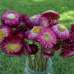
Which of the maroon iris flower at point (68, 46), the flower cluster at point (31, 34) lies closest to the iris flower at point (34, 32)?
the flower cluster at point (31, 34)

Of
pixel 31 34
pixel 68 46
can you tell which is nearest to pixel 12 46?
pixel 31 34

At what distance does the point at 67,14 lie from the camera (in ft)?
11.2

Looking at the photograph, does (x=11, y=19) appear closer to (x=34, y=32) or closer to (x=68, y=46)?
(x=34, y=32)

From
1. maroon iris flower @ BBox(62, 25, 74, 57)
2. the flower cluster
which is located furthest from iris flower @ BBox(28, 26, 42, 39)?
maroon iris flower @ BBox(62, 25, 74, 57)

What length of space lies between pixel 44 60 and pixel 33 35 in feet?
0.46

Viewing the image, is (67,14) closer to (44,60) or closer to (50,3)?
(50,3)

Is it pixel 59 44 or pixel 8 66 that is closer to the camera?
pixel 59 44

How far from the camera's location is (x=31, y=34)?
1083 millimetres

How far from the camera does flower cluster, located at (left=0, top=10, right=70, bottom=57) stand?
1.07 meters

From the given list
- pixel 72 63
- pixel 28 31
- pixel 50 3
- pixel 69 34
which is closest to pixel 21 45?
pixel 28 31

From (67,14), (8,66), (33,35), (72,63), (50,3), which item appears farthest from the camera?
(50,3)

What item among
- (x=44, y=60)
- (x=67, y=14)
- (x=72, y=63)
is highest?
(x=44, y=60)

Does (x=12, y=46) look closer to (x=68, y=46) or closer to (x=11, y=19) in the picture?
(x=11, y=19)

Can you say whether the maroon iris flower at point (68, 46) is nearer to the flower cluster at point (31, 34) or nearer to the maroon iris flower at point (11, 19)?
the flower cluster at point (31, 34)
